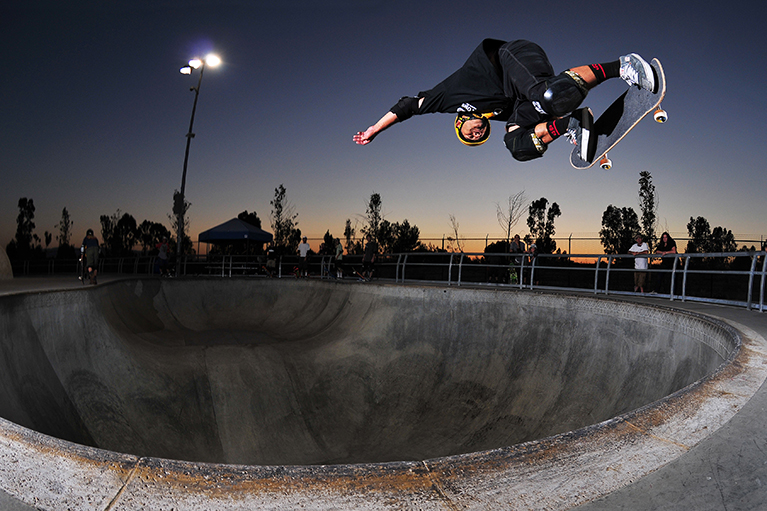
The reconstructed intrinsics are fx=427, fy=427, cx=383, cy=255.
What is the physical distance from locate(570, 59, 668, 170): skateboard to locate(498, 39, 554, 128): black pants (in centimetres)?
41

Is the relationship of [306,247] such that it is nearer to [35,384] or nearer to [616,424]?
[35,384]

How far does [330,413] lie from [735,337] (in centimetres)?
653

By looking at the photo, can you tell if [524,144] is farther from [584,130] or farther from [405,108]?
[405,108]

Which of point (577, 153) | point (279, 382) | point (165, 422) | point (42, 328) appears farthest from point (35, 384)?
point (577, 153)

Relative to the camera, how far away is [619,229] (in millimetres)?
27344

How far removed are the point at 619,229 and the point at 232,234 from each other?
2342cm

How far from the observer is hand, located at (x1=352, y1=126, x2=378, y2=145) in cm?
352

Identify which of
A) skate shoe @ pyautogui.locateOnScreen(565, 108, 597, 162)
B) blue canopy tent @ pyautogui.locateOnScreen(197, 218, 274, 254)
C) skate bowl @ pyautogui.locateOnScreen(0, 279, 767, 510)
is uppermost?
skate shoe @ pyautogui.locateOnScreen(565, 108, 597, 162)

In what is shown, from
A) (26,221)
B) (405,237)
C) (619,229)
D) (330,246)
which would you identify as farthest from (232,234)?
(26,221)

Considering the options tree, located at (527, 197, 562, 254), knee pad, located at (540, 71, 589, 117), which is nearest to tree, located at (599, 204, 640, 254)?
tree, located at (527, 197, 562, 254)

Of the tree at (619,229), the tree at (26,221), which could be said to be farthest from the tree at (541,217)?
the tree at (26,221)

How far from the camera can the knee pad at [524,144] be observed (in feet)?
9.53

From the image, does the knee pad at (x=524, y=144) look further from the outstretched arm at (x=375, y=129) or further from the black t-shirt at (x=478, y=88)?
the outstretched arm at (x=375, y=129)

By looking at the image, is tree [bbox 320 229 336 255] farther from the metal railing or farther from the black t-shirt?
the black t-shirt
